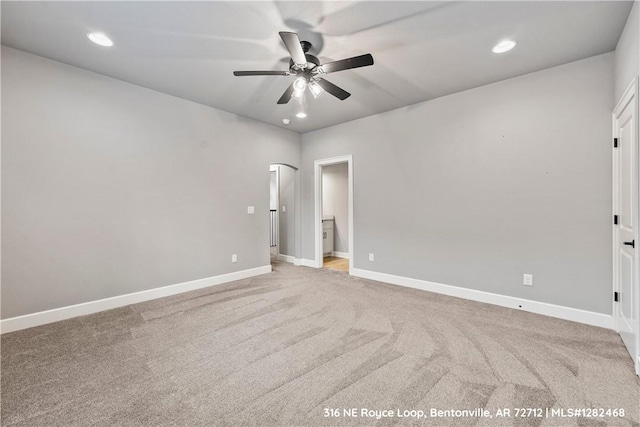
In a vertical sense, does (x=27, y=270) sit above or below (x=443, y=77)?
below

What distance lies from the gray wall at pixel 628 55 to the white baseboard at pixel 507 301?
2234 millimetres

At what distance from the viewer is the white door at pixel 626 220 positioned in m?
2.10

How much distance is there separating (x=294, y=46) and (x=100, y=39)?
1.96 m

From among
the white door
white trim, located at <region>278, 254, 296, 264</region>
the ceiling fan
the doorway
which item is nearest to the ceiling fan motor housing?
the ceiling fan

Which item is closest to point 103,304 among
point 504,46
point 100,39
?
point 100,39

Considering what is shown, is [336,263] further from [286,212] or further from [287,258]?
[286,212]

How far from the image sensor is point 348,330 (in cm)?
270

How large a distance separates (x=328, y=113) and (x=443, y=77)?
1.82m

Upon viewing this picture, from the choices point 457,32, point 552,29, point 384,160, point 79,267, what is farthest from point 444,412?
point 79,267

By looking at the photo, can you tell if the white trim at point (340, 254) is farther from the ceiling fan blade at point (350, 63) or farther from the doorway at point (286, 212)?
the ceiling fan blade at point (350, 63)

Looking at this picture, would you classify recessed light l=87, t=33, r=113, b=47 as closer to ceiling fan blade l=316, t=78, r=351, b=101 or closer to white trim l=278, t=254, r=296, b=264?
ceiling fan blade l=316, t=78, r=351, b=101

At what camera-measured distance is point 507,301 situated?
3.31 meters

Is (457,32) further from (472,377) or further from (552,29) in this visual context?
(472,377)

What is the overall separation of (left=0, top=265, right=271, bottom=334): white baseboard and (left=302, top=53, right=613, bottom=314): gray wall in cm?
256
